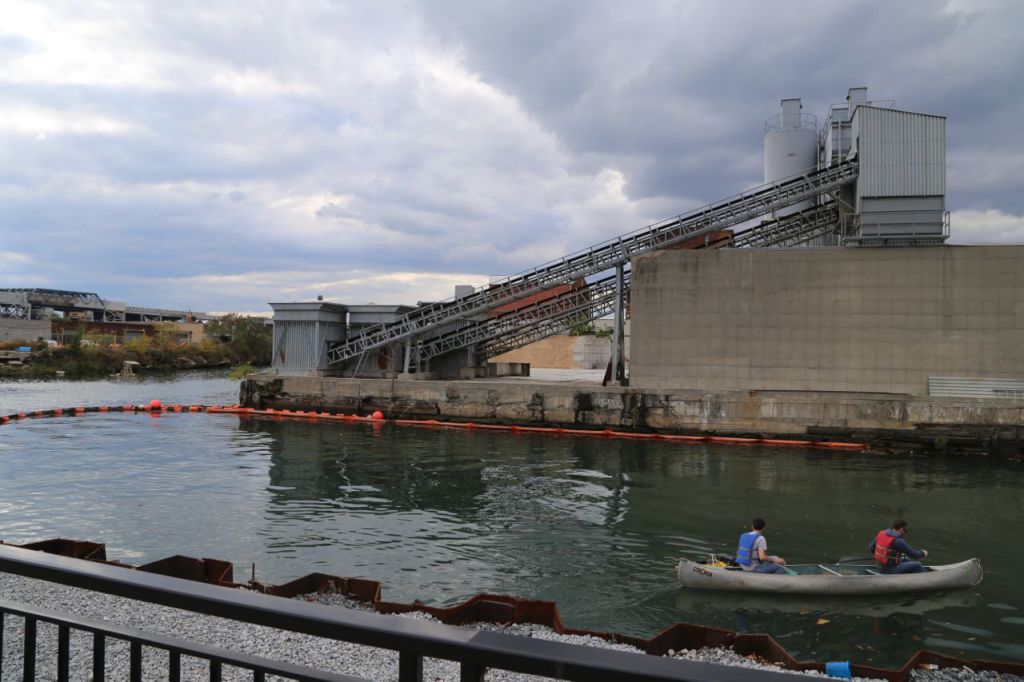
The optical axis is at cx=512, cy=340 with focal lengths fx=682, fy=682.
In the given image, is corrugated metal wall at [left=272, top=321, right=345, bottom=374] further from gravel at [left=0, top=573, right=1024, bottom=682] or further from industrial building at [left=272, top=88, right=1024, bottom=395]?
gravel at [left=0, top=573, right=1024, bottom=682]

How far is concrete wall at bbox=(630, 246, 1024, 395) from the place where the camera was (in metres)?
32.9

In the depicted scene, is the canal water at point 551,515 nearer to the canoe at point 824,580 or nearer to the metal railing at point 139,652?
the canoe at point 824,580

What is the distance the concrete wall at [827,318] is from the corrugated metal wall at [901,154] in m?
3.20

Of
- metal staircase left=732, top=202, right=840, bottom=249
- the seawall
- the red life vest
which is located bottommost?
the red life vest

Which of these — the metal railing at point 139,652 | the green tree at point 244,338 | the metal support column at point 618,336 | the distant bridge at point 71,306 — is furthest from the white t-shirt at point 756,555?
the distant bridge at point 71,306

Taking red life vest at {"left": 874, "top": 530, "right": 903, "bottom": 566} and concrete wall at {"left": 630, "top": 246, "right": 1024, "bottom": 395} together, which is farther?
concrete wall at {"left": 630, "top": 246, "right": 1024, "bottom": 395}

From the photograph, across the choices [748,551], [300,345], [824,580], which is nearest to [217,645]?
[748,551]

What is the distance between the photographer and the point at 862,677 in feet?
28.7

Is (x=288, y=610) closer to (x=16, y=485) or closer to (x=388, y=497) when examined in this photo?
(x=388, y=497)

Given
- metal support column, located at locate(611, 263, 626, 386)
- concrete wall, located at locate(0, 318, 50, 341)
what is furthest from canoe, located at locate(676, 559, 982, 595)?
concrete wall, located at locate(0, 318, 50, 341)

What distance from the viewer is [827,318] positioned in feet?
114

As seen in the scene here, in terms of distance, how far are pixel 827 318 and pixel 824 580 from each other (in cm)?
2470

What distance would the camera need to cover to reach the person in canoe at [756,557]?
13266mm

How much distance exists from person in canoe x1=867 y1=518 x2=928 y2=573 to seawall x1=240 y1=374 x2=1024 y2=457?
20405 millimetres
